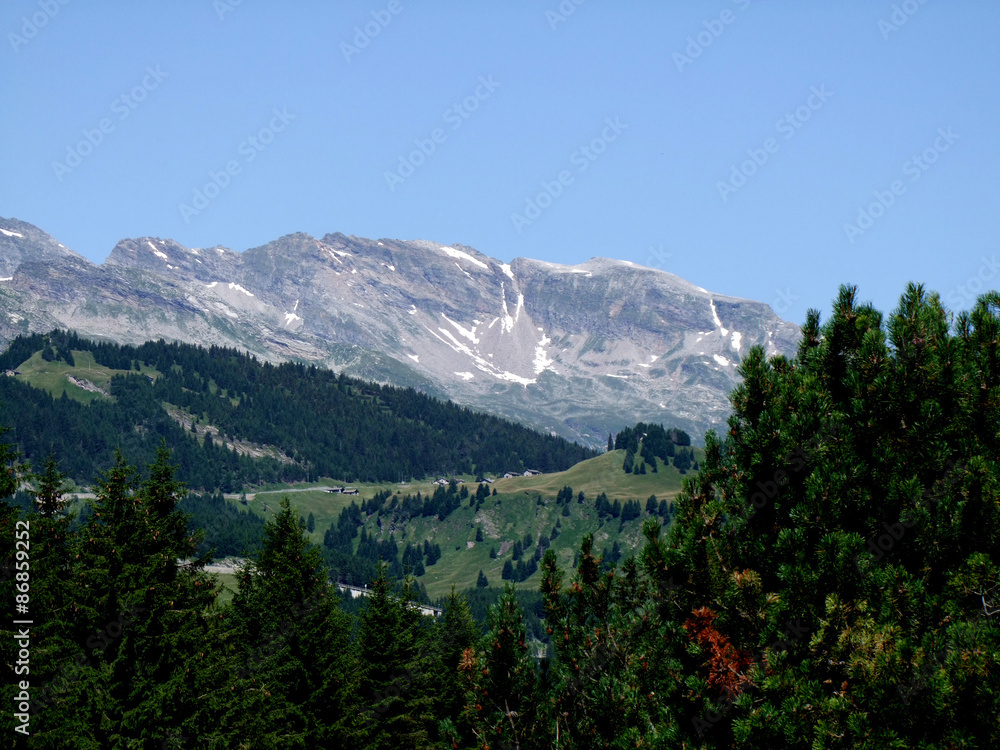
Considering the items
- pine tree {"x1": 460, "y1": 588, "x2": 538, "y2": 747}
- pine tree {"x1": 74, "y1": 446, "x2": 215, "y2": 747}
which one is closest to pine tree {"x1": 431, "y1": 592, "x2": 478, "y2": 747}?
pine tree {"x1": 74, "y1": 446, "x2": 215, "y2": 747}

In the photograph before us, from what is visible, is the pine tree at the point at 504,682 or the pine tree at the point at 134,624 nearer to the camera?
the pine tree at the point at 504,682

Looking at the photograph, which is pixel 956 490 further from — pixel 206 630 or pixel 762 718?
pixel 206 630

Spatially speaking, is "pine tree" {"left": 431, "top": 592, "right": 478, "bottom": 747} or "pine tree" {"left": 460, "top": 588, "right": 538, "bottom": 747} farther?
"pine tree" {"left": 431, "top": 592, "right": 478, "bottom": 747}

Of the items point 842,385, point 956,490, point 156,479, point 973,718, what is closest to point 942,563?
point 956,490

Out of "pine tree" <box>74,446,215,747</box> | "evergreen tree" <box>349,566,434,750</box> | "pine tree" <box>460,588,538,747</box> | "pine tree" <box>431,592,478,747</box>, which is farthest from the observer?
"pine tree" <box>431,592,478,747</box>

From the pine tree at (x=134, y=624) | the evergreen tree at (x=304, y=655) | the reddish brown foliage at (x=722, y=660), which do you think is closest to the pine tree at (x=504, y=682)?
the reddish brown foliage at (x=722, y=660)

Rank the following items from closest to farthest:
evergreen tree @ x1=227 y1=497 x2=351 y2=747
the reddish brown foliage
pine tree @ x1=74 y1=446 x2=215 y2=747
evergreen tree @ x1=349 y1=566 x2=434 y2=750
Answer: the reddish brown foliage, pine tree @ x1=74 y1=446 x2=215 y2=747, evergreen tree @ x1=227 y1=497 x2=351 y2=747, evergreen tree @ x1=349 y1=566 x2=434 y2=750

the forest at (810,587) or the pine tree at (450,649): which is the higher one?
the forest at (810,587)

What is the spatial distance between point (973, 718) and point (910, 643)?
1364mm

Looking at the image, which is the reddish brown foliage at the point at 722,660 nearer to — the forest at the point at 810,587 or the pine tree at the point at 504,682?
the forest at the point at 810,587

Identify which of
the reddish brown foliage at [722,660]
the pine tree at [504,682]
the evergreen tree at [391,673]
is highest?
the reddish brown foliage at [722,660]

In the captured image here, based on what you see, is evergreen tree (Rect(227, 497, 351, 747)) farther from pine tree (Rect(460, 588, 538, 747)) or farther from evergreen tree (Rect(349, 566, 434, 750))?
pine tree (Rect(460, 588, 538, 747))

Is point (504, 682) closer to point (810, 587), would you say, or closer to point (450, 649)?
point (810, 587)

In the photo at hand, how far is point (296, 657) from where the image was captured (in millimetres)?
43875
